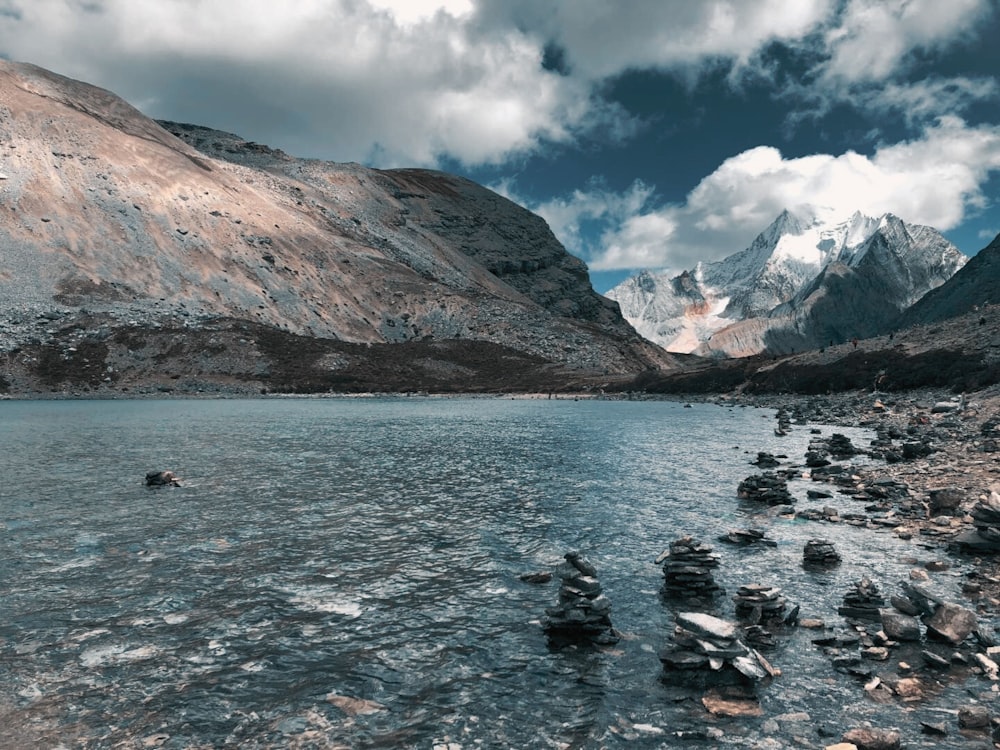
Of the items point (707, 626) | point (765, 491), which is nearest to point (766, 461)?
point (765, 491)

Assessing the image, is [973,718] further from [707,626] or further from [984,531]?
[984,531]

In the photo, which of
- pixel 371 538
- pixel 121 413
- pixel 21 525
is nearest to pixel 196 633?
pixel 371 538

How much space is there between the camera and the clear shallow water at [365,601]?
10758 millimetres

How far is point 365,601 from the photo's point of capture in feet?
53.3

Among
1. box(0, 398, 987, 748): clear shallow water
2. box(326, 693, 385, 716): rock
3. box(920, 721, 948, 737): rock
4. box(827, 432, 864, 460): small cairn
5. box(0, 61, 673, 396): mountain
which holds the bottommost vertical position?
box(326, 693, 385, 716): rock

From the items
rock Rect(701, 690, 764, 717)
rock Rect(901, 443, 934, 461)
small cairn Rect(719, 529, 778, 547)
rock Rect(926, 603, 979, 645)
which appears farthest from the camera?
rock Rect(901, 443, 934, 461)

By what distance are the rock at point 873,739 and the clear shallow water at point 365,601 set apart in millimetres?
606

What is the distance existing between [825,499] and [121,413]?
8000cm

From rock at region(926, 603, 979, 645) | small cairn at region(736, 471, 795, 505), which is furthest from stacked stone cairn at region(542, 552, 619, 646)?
small cairn at region(736, 471, 795, 505)

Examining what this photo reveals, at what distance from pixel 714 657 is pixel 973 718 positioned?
404cm

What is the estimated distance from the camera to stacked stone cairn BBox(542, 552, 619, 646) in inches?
556

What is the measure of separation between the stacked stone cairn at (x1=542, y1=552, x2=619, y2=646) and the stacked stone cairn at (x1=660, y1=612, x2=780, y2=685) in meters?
1.72

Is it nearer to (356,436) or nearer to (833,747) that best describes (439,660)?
(833,747)

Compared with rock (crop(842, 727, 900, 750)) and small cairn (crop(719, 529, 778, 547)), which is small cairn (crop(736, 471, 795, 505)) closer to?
small cairn (crop(719, 529, 778, 547))
